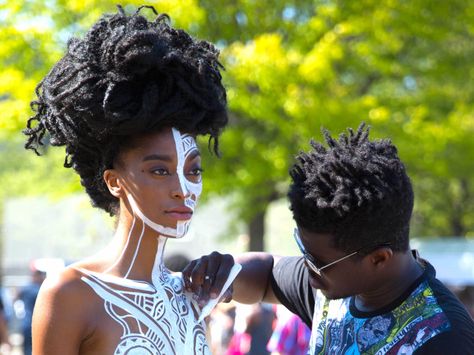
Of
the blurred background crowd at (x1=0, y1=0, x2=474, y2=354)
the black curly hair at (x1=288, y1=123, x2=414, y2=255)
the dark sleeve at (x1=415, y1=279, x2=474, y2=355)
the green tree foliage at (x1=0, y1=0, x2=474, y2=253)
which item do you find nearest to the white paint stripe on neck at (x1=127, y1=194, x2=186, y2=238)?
the black curly hair at (x1=288, y1=123, x2=414, y2=255)

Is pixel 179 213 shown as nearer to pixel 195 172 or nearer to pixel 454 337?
pixel 195 172

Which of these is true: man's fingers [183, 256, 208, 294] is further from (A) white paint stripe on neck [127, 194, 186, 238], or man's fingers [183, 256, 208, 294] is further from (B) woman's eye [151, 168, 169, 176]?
(B) woman's eye [151, 168, 169, 176]

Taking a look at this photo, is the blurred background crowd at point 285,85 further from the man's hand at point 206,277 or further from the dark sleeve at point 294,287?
the man's hand at point 206,277

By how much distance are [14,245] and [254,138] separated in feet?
37.3

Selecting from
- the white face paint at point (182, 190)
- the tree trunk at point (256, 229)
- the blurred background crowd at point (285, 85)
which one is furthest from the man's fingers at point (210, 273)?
the tree trunk at point (256, 229)

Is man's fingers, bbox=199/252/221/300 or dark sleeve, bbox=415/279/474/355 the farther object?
man's fingers, bbox=199/252/221/300

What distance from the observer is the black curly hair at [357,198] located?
119 inches

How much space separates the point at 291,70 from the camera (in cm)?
944

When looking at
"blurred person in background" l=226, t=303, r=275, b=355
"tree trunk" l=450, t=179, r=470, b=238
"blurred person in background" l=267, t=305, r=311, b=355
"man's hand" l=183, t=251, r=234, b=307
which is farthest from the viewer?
"tree trunk" l=450, t=179, r=470, b=238

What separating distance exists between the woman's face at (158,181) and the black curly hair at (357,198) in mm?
476

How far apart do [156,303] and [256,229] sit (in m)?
10.2

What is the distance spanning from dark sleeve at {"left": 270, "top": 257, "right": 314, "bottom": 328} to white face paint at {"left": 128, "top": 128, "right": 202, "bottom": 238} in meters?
0.77

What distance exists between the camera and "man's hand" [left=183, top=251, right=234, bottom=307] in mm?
3104

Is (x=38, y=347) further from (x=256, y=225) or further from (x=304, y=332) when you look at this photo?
(x=256, y=225)
